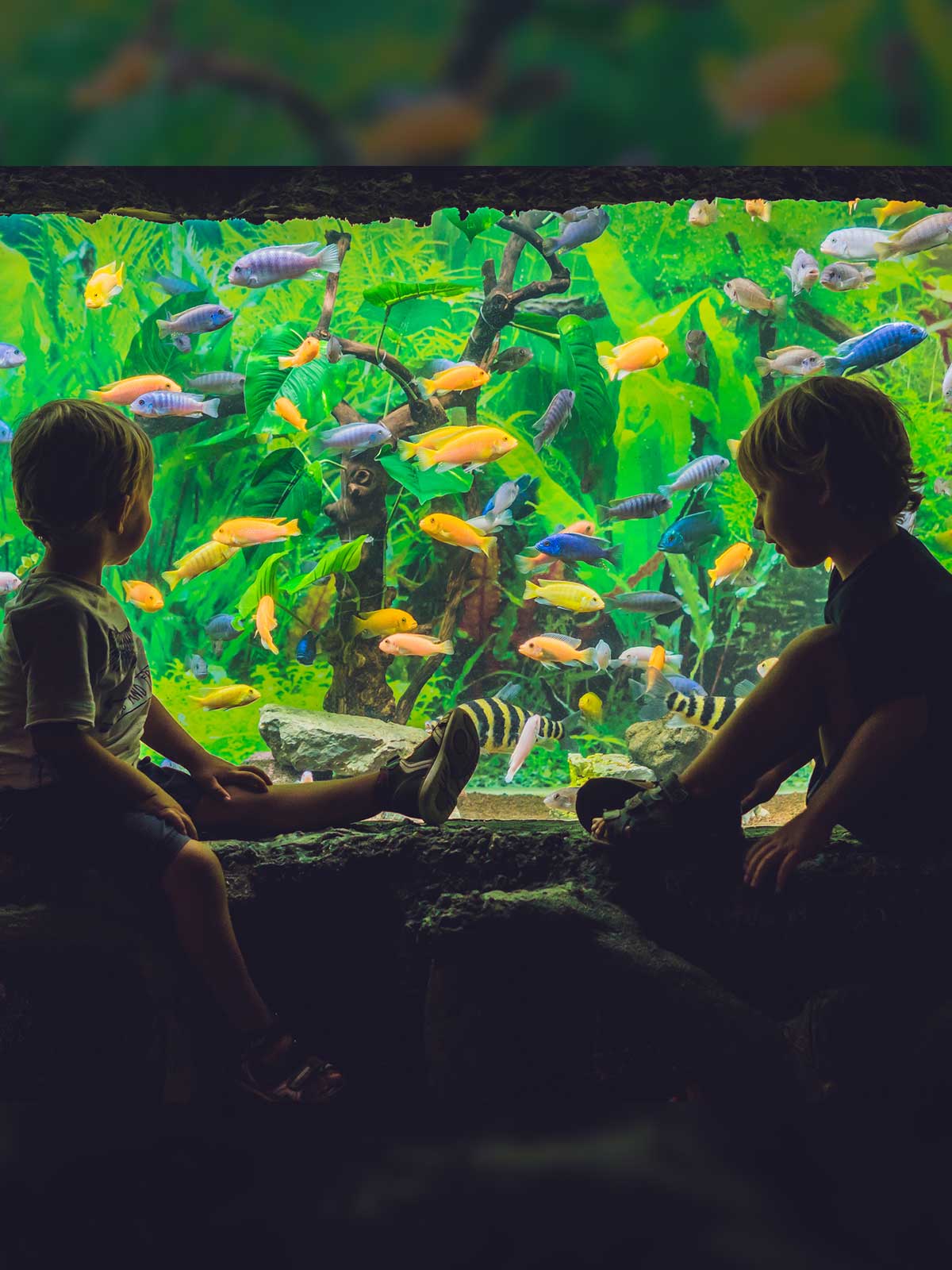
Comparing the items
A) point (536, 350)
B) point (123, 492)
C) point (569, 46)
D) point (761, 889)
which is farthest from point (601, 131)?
point (536, 350)

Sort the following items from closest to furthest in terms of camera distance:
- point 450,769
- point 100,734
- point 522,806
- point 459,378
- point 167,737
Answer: point 100,734 → point 450,769 → point 167,737 → point 459,378 → point 522,806

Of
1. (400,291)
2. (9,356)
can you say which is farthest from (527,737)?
(9,356)

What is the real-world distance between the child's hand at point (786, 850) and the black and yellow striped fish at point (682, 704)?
3946 millimetres

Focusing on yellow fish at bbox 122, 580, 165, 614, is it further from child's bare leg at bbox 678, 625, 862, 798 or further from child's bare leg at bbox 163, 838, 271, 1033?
child's bare leg at bbox 678, 625, 862, 798

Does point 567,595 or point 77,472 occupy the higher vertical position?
point 77,472

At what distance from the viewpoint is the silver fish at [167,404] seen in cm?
562

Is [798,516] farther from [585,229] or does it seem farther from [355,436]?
[585,229]

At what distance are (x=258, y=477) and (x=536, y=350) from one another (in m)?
2.30

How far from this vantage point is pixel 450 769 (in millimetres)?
1513

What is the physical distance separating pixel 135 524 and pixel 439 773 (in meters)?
0.61

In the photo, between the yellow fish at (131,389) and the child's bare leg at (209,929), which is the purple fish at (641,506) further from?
the child's bare leg at (209,929)

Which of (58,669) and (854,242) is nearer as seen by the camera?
(58,669)

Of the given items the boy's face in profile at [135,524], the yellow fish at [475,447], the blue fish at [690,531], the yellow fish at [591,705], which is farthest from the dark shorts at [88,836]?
the yellow fish at [591,705]

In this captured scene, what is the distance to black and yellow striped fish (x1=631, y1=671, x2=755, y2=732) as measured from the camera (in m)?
6.06
